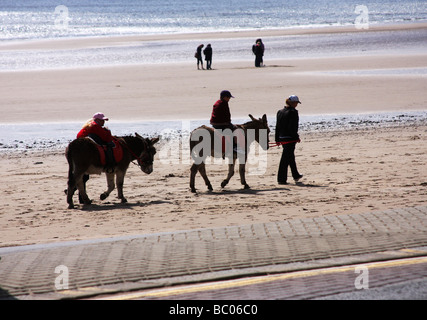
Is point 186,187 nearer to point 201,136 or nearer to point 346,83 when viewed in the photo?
point 201,136

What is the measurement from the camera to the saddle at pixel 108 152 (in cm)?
1340

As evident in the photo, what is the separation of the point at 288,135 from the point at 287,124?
0.26 meters

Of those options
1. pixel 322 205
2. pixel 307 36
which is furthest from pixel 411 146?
pixel 307 36

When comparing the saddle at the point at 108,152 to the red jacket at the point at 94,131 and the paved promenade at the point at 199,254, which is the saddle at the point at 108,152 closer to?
the red jacket at the point at 94,131

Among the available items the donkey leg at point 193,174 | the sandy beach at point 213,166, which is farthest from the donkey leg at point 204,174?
the sandy beach at point 213,166

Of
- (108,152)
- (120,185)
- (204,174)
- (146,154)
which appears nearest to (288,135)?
(204,174)

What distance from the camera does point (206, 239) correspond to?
9.81 metres

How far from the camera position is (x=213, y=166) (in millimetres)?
17375

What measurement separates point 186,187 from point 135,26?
81.8 m

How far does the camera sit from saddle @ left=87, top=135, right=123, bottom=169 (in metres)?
13.4

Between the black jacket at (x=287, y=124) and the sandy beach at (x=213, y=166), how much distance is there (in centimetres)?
110

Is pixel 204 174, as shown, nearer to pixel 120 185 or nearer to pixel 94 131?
pixel 120 185
